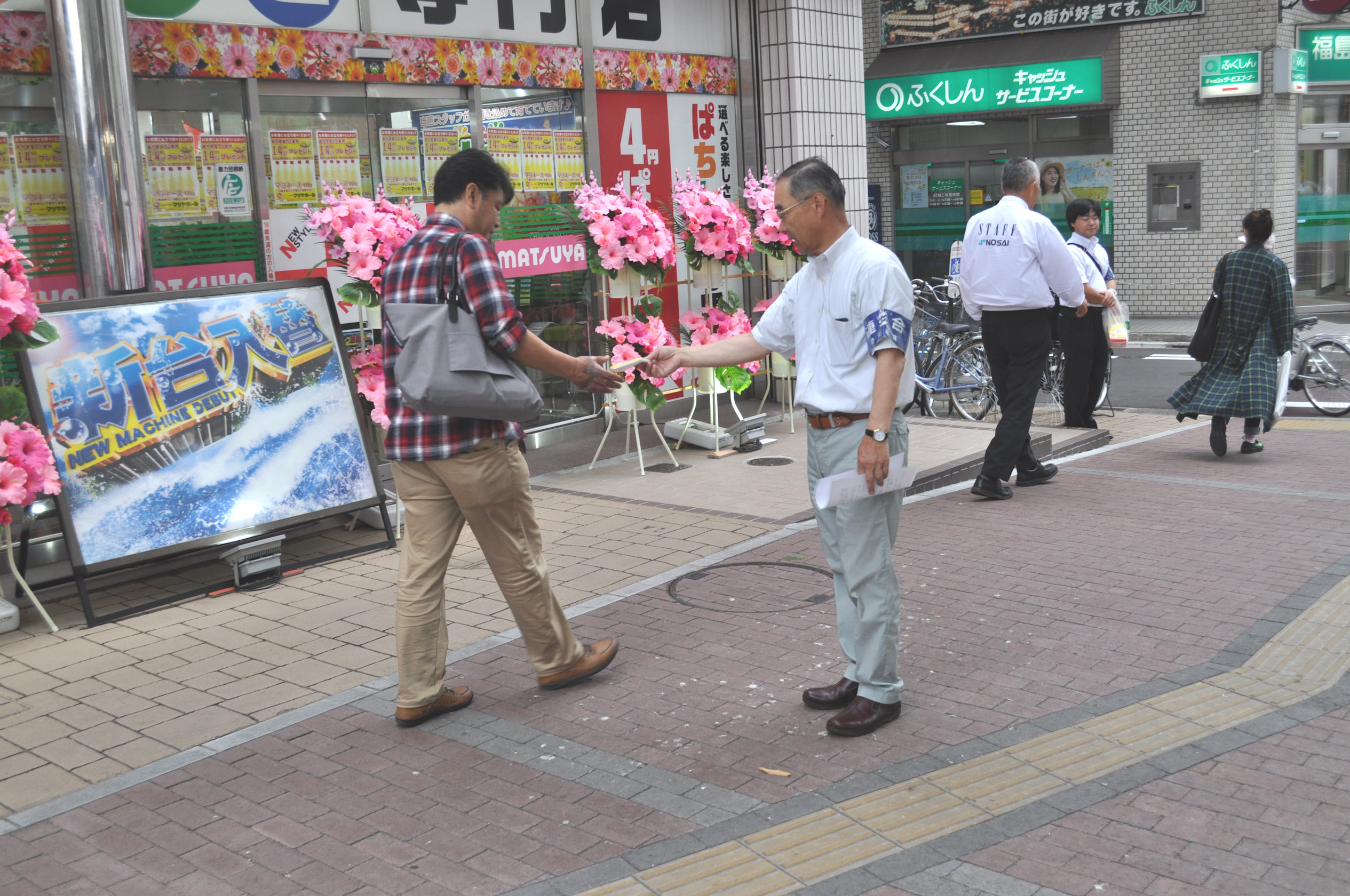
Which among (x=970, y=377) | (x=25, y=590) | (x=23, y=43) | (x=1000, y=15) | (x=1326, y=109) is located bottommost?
(x=25, y=590)

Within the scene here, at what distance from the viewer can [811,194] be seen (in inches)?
167

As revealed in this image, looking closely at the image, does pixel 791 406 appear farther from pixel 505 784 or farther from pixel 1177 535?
pixel 505 784

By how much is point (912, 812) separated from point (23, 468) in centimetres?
395

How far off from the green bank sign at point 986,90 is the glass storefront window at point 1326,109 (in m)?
3.12

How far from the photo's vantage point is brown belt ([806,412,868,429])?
14.0 ft

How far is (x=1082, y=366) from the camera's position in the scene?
33.2ft

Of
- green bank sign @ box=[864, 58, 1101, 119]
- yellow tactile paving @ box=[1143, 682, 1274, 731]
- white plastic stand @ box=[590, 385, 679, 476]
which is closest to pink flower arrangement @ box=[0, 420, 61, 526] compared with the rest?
white plastic stand @ box=[590, 385, 679, 476]

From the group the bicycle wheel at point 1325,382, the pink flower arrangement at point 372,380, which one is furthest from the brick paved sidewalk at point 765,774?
the bicycle wheel at point 1325,382

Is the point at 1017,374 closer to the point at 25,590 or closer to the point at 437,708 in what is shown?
the point at 437,708

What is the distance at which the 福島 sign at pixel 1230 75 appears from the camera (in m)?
18.4

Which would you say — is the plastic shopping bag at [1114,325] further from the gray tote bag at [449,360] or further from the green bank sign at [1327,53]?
the green bank sign at [1327,53]

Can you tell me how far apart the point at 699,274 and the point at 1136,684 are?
5.23 meters

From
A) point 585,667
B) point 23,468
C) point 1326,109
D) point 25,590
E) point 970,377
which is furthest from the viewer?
point 1326,109

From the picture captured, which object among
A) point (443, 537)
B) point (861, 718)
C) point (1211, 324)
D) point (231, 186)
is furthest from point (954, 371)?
point (443, 537)
